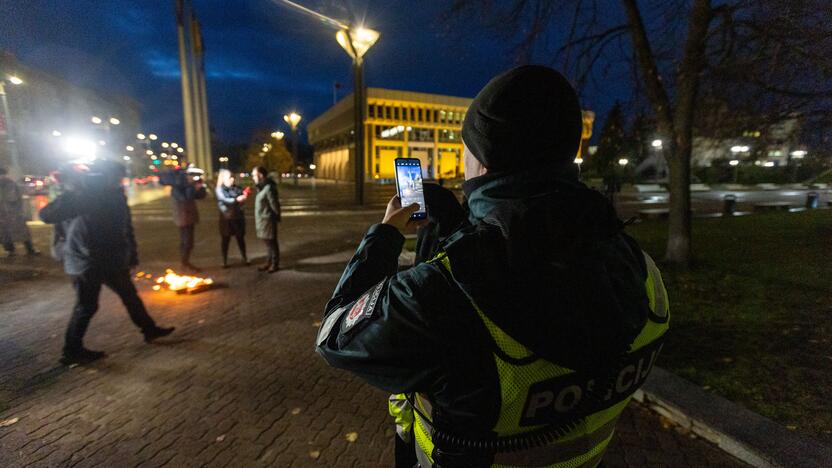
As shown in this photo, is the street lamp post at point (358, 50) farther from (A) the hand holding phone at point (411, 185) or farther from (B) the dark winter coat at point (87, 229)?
(A) the hand holding phone at point (411, 185)

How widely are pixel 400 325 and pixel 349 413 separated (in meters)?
2.81

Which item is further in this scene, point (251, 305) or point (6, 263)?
point (6, 263)

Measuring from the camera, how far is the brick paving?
9.43 ft

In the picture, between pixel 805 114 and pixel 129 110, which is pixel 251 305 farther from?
pixel 129 110

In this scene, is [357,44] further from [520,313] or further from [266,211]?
[520,313]

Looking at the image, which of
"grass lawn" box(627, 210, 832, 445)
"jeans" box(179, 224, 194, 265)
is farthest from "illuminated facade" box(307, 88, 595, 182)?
"grass lawn" box(627, 210, 832, 445)

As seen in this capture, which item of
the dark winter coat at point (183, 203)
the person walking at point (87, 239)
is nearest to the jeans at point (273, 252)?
the dark winter coat at point (183, 203)

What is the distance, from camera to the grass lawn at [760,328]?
3346 millimetres

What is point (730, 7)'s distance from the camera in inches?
233

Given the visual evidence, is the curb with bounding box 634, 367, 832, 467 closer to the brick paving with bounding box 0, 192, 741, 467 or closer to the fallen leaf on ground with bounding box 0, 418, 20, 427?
the brick paving with bounding box 0, 192, 741, 467

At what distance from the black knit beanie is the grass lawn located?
3.47 m

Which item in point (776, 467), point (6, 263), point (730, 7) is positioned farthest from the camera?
point (6, 263)

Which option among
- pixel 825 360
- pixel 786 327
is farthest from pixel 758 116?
pixel 825 360

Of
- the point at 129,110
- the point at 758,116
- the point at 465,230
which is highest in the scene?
the point at 129,110
